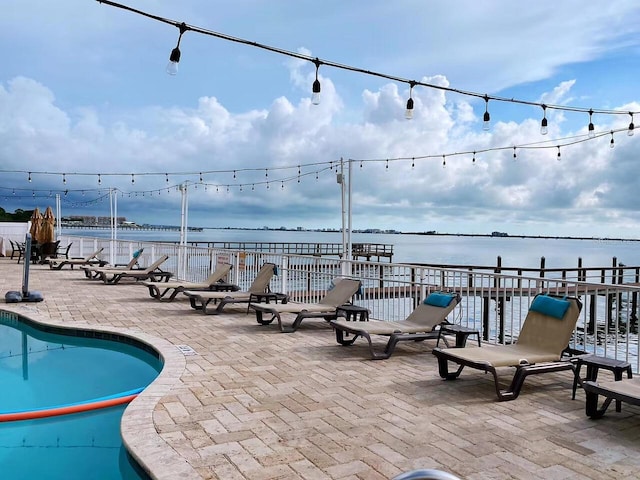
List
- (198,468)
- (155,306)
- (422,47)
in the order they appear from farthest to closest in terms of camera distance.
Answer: (422,47) → (155,306) → (198,468)

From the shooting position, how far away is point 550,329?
494 centimetres

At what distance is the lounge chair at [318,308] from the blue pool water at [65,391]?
5.91 ft

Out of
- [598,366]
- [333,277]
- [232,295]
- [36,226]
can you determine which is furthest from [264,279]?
[36,226]

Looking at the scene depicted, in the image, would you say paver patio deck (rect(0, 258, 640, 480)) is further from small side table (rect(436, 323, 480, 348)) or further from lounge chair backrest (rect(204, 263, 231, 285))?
lounge chair backrest (rect(204, 263, 231, 285))

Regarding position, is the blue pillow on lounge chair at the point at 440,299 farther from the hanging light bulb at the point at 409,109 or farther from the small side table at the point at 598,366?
the hanging light bulb at the point at 409,109

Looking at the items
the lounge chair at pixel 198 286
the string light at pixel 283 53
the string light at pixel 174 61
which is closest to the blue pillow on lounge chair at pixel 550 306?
the string light at pixel 283 53

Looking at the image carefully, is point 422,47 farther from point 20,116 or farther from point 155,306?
point 20,116

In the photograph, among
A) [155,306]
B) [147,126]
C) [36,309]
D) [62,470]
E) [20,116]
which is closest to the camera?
[62,470]

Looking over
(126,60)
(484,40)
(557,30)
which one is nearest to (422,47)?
(484,40)

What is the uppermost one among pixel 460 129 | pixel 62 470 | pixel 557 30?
pixel 557 30

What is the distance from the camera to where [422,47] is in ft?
37.9

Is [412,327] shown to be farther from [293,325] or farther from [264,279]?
[264,279]

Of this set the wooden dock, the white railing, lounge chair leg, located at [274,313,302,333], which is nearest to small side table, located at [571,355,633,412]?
the white railing

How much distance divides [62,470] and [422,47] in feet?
34.7
